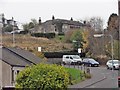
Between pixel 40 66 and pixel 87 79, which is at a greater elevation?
pixel 40 66

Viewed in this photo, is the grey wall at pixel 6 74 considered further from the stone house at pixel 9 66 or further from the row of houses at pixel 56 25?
the row of houses at pixel 56 25

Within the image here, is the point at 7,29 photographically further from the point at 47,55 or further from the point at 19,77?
the point at 19,77

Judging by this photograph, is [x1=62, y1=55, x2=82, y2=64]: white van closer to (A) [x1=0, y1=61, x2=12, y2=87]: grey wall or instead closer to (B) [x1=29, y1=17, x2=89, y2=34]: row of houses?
(A) [x1=0, y1=61, x2=12, y2=87]: grey wall

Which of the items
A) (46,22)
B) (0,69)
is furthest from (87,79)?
(46,22)

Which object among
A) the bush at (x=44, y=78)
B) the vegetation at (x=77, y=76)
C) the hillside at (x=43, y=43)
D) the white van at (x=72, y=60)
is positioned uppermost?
the hillside at (x=43, y=43)

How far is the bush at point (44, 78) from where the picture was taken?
881 inches

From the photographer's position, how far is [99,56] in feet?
232

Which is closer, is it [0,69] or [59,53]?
[0,69]

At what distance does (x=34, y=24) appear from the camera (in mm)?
126188

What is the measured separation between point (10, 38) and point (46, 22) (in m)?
46.0

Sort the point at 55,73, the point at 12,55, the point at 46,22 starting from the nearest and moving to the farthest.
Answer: the point at 55,73 → the point at 12,55 → the point at 46,22

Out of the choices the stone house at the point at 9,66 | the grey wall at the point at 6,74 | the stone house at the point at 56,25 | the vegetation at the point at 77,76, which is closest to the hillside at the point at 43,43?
the vegetation at the point at 77,76

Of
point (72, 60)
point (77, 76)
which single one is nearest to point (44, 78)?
point (77, 76)

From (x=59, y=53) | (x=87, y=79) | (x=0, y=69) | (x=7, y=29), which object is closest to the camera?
(x=0, y=69)
